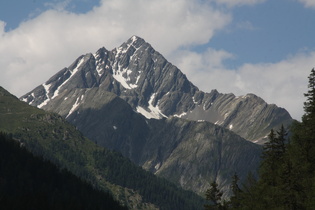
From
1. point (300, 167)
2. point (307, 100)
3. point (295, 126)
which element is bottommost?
point (300, 167)

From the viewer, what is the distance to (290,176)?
51625mm

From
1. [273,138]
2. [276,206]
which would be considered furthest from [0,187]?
[276,206]

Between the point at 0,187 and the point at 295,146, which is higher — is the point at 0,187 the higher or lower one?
the lower one

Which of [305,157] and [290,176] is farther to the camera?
[305,157]

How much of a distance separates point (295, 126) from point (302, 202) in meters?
22.7

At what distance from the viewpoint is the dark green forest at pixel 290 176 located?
51.6 metres

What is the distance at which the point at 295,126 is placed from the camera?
7238 centimetres

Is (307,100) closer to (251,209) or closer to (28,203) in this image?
(251,209)

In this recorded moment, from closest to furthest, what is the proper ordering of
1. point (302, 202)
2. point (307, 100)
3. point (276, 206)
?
point (302, 202), point (276, 206), point (307, 100)

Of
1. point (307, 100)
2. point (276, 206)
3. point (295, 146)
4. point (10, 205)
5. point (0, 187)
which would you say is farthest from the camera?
point (0, 187)

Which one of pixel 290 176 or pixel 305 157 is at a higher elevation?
pixel 305 157

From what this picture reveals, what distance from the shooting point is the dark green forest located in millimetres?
51562

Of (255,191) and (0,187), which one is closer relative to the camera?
(255,191)

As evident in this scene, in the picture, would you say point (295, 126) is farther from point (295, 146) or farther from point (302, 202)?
point (302, 202)
